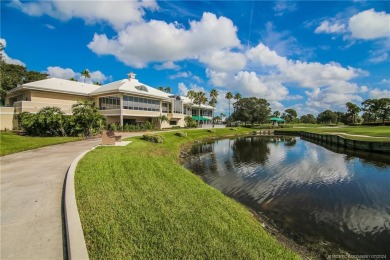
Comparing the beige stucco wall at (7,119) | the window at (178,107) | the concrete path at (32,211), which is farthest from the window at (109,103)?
the concrete path at (32,211)

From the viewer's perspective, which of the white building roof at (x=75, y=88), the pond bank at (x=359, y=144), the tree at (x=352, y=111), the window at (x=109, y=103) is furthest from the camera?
the tree at (x=352, y=111)

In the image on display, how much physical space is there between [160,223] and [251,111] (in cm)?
7337

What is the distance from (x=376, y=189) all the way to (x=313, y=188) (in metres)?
3.63

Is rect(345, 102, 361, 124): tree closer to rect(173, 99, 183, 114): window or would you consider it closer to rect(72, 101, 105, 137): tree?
rect(173, 99, 183, 114): window

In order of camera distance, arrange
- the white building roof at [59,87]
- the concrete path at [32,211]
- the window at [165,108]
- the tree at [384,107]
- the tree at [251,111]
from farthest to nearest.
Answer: the tree at [384,107]
the tree at [251,111]
the window at [165,108]
the white building roof at [59,87]
the concrete path at [32,211]

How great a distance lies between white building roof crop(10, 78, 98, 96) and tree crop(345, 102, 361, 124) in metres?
109

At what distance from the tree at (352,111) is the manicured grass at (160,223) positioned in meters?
114

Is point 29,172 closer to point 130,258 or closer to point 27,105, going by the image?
point 130,258

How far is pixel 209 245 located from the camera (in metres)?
4.96

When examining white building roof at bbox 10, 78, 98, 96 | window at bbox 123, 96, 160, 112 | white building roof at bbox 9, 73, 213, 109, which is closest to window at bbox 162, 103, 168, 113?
window at bbox 123, 96, 160, 112

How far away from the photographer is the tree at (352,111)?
95062 millimetres

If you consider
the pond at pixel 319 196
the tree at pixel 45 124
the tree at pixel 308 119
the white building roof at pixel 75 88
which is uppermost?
the white building roof at pixel 75 88

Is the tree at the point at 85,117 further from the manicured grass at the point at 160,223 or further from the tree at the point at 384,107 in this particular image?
the tree at the point at 384,107

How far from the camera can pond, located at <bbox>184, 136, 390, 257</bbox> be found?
7250 mm
